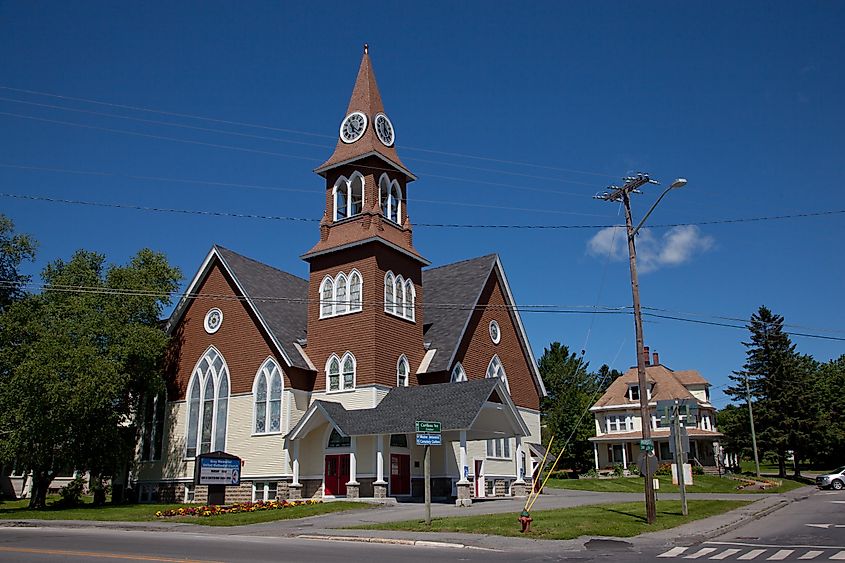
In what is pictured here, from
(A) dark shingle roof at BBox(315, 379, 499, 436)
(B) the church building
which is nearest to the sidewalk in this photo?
(A) dark shingle roof at BBox(315, 379, 499, 436)

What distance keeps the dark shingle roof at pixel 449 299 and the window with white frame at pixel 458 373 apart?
1181 mm

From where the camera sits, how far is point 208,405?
3688 cm

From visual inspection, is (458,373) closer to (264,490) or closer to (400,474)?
(400,474)

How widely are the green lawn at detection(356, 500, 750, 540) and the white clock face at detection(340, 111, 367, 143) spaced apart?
20579mm

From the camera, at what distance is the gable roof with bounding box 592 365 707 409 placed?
60.6 metres

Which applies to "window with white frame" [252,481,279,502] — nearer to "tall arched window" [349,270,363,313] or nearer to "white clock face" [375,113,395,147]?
"tall arched window" [349,270,363,313]

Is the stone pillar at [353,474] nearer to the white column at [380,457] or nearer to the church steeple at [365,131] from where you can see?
the white column at [380,457]

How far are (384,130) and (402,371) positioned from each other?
11.9 meters

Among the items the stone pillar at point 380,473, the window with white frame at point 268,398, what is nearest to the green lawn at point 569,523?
the stone pillar at point 380,473

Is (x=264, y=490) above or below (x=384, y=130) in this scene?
below

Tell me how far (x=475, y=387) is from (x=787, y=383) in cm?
3474

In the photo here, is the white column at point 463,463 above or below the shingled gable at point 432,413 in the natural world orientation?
below

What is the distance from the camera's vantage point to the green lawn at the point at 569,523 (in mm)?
17781

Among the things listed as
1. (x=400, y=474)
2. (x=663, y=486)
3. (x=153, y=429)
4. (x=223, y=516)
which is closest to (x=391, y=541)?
(x=223, y=516)
